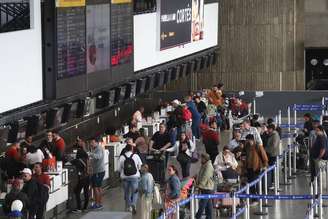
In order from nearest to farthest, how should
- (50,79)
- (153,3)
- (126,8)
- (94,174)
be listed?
(50,79)
(94,174)
(126,8)
(153,3)

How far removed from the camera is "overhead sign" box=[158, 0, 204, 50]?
106 feet

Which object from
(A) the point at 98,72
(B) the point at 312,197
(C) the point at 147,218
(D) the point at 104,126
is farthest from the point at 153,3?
(B) the point at 312,197

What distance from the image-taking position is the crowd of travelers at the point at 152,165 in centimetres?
2108

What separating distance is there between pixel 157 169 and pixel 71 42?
5378 mm

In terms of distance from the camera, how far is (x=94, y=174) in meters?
24.0

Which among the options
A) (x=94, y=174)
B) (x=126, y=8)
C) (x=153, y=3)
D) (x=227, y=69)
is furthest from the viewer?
(x=227, y=69)

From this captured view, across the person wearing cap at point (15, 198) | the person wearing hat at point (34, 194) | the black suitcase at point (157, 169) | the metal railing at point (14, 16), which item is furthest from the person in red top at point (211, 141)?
the person wearing cap at point (15, 198)

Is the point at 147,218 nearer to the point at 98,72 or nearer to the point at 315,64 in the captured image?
the point at 98,72

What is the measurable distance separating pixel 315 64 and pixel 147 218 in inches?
897

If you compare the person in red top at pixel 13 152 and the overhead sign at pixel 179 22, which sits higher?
the overhead sign at pixel 179 22

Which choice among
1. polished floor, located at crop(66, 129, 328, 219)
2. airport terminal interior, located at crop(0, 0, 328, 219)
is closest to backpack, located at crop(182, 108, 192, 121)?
airport terminal interior, located at crop(0, 0, 328, 219)

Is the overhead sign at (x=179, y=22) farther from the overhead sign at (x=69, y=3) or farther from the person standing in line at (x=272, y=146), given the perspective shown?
the overhead sign at (x=69, y=3)

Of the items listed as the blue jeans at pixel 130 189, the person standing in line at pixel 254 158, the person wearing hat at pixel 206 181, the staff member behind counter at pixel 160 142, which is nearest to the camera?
the person wearing hat at pixel 206 181

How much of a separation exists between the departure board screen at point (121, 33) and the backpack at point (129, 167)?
3132mm
